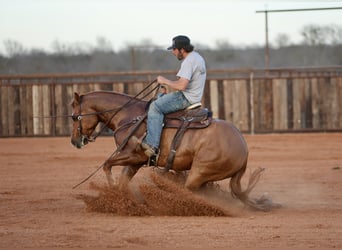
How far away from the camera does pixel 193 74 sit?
36.5ft

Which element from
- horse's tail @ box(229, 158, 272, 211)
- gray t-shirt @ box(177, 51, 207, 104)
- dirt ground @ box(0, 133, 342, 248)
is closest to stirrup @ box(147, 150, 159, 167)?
dirt ground @ box(0, 133, 342, 248)

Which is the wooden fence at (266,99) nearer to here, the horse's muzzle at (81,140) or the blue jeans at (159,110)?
the horse's muzzle at (81,140)

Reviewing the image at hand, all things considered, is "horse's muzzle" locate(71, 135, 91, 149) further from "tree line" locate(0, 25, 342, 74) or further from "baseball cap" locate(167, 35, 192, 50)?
"tree line" locate(0, 25, 342, 74)

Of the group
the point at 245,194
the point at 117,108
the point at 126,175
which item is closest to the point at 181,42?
the point at 117,108

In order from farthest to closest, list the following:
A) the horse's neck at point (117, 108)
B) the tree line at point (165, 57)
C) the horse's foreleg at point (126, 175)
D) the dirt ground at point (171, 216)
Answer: the tree line at point (165, 57) → the horse's neck at point (117, 108) → the horse's foreleg at point (126, 175) → the dirt ground at point (171, 216)

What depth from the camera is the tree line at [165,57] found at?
53.1m

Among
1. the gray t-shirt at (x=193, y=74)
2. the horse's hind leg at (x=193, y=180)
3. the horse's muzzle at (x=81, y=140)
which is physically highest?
the gray t-shirt at (x=193, y=74)

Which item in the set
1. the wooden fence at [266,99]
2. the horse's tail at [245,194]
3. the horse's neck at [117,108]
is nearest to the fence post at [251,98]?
the wooden fence at [266,99]

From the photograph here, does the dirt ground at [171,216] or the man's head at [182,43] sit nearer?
the dirt ground at [171,216]

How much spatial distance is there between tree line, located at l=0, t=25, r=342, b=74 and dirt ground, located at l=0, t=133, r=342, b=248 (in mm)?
31447

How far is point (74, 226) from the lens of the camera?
9.70 m

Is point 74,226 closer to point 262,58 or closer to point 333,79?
point 333,79

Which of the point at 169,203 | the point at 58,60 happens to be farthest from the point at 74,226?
the point at 58,60

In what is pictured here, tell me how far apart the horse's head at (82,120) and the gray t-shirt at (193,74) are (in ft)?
4.97
